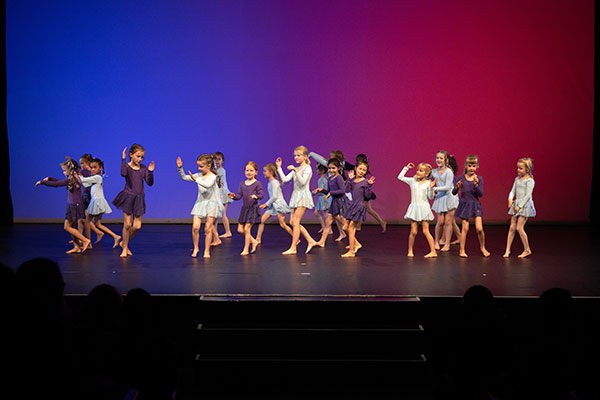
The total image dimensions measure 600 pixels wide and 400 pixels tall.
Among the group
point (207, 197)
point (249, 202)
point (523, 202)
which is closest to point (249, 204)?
point (249, 202)

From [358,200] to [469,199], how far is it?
56.2 inches

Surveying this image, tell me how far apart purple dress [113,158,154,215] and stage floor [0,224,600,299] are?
0.57 m

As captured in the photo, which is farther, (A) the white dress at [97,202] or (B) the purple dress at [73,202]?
(A) the white dress at [97,202]

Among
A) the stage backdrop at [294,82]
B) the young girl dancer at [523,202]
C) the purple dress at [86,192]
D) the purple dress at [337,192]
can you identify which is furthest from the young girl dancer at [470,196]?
the purple dress at [86,192]

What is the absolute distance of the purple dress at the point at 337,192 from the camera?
775cm

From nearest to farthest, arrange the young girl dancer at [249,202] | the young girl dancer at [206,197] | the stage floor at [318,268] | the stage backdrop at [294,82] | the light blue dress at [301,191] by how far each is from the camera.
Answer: the stage floor at [318,268] → the young girl dancer at [206,197] → the young girl dancer at [249,202] → the light blue dress at [301,191] → the stage backdrop at [294,82]

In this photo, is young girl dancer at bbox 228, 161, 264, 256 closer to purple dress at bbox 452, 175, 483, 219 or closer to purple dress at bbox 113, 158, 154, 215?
purple dress at bbox 113, 158, 154, 215

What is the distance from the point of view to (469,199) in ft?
24.8

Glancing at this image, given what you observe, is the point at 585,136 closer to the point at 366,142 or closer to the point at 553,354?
the point at 366,142

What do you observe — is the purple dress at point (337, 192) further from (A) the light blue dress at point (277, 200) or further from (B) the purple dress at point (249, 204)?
(B) the purple dress at point (249, 204)

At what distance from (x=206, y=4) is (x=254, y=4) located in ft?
2.89

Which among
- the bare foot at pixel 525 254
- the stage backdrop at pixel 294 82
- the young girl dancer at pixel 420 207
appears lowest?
the bare foot at pixel 525 254

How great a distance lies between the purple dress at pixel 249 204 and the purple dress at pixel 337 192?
893mm

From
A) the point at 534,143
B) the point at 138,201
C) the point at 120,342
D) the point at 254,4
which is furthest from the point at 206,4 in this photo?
the point at 120,342
